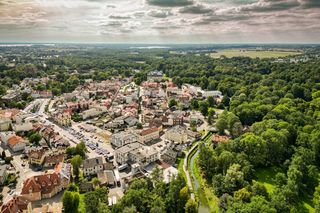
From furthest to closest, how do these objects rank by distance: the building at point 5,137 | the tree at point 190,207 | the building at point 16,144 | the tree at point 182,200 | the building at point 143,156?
the building at point 5,137
the building at point 16,144
the building at point 143,156
the tree at point 182,200
the tree at point 190,207

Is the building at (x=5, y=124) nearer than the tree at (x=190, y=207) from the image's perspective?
No

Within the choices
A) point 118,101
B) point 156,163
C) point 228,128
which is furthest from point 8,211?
point 118,101

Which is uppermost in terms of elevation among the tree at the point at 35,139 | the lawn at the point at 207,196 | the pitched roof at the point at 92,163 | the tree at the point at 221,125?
the tree at the point at 221,125

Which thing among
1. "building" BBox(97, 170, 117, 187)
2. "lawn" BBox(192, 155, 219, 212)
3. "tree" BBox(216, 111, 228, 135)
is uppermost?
→ "tree" BBox(216, 111, 228, 135)

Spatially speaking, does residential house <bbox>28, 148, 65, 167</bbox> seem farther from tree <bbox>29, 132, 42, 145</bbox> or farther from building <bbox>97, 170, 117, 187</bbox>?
building <bbox>97, 170, 117, 187</bbox>

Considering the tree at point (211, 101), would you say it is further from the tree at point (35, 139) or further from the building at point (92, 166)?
the tree at point (35, 139)

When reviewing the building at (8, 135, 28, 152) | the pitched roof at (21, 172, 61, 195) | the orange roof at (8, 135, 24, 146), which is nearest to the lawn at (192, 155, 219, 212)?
the pitched roof at (21, 172, 61, 195)

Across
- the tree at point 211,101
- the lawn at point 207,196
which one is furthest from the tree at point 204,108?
the lawn at point 207,196

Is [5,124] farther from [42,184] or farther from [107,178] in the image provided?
[107,178]

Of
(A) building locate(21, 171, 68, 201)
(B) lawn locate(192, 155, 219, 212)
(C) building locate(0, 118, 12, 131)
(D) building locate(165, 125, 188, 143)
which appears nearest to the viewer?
(B) lawn locate(192, 155, 219, 212)
